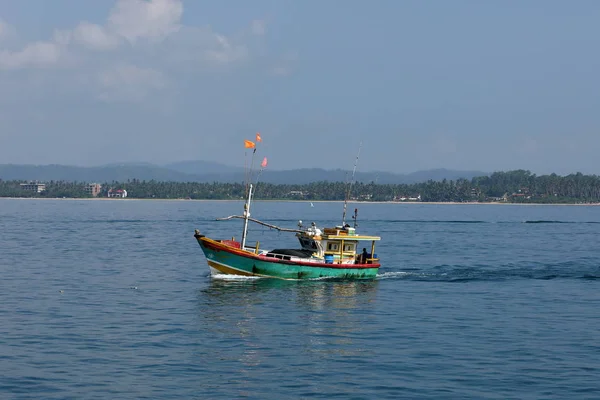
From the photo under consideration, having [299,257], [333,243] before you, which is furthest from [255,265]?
[333,243]

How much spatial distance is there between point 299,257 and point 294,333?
2011 centimetres

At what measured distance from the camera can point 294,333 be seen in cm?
4272

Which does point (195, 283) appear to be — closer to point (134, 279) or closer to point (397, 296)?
point (134, 279)

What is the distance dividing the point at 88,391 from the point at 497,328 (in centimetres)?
2233

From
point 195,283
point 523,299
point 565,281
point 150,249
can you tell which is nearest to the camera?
point 523,299

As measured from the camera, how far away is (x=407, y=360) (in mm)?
36812

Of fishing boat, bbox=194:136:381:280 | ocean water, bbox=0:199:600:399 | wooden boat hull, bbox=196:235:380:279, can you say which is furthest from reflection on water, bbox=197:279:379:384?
fishing boat, bbox=194:136:381:280

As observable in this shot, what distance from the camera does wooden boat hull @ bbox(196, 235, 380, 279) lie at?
60312 millimetres

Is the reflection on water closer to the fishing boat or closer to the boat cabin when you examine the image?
the fishing boat

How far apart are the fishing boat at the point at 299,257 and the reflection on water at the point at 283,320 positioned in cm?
75

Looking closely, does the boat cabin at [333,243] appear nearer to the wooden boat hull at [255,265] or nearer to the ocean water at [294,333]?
the wooden boat hull at [255,265]

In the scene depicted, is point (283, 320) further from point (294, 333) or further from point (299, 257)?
point (299, 257)

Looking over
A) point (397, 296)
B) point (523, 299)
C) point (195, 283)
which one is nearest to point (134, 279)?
point (195, 283)

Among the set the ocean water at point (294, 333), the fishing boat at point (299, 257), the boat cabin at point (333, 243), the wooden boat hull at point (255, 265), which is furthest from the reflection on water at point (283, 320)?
the boat cabin at point (333, 243)
